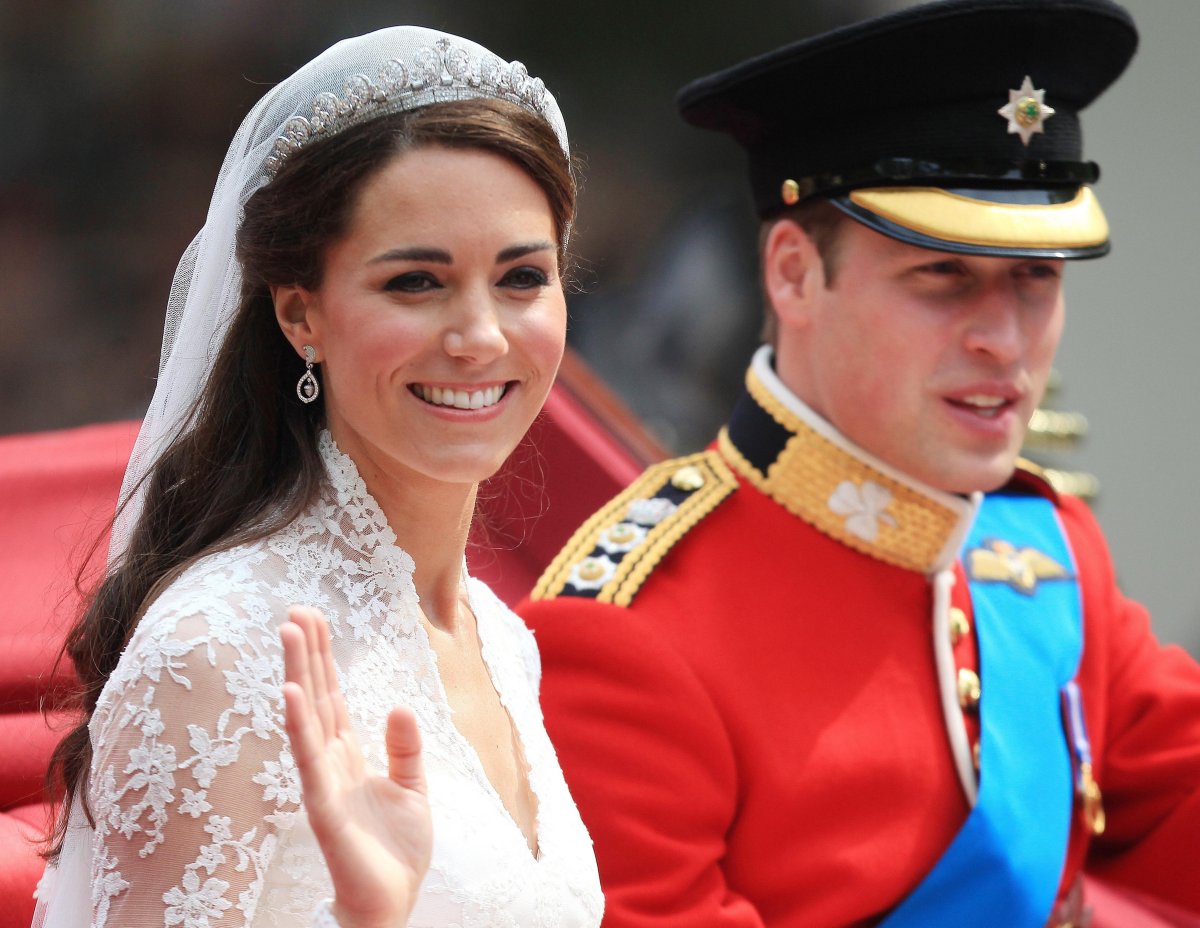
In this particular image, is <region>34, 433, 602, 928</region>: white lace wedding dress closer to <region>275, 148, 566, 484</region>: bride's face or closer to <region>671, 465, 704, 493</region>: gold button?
<region>275, 148, 566, 484</region>: bride's face

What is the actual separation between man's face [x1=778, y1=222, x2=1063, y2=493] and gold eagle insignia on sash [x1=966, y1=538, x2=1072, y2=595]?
20 centimetres

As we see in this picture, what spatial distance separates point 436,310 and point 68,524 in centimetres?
84

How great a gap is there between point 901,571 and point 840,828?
0.32 meters

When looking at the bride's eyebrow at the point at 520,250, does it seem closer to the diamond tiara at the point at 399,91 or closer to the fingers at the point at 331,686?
the diamond tiara at the point at 399,91

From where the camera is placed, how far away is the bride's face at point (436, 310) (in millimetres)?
1282

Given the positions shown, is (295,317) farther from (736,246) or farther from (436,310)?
(736,246)

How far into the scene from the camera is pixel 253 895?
114 centimetres

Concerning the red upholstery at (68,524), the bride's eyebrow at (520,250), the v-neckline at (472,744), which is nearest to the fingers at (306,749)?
the v-neckline at (472,744)

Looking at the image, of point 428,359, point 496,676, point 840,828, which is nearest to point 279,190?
point 428,359

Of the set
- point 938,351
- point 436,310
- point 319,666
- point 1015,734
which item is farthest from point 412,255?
point 1015,734

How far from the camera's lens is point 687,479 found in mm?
1960

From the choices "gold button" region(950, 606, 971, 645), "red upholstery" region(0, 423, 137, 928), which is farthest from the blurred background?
"gold button" region(950, 606, 971, 645)

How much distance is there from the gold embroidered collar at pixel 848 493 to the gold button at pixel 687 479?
0.22ft

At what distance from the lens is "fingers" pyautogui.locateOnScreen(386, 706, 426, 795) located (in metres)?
1.06
